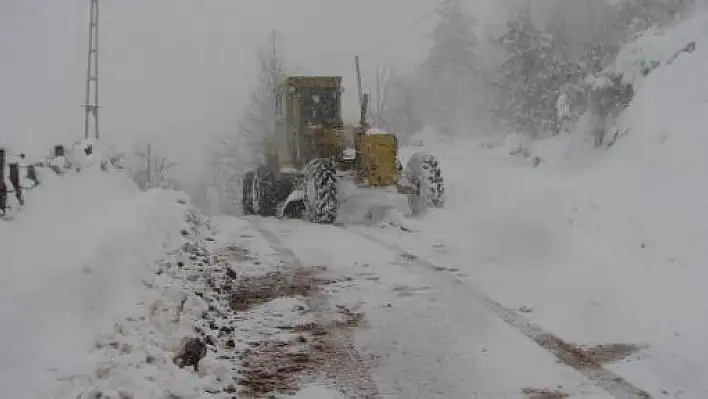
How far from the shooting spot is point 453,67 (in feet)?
182

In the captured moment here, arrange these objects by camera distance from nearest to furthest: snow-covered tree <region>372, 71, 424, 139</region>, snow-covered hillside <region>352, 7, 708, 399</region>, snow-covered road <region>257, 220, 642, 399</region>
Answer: snow-covered road <region>257, 220, 642, 399</region>
snow-covered hillside <region>352, 7, 708, 399</region>
snow-covered tree <region>372, 71, 424, 139</region>

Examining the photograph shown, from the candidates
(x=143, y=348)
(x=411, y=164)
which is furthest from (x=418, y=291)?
(x=411, y=164)

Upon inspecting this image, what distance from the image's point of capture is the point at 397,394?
18.7ft

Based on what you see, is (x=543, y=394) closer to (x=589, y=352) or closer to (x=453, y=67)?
(x=589, y=352)

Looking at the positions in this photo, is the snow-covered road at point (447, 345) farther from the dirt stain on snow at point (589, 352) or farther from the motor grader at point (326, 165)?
the motor grader at point (326, 165)

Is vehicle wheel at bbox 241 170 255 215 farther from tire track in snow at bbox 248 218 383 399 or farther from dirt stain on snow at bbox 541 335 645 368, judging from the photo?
dirt stain on snow at bbox 541 335 645 368

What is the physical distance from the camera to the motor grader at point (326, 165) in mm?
16719

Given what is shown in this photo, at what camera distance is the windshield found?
61.6 feet

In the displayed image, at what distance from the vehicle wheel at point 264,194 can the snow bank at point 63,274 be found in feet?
19.4

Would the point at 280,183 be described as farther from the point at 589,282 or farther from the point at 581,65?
the point at 581,65

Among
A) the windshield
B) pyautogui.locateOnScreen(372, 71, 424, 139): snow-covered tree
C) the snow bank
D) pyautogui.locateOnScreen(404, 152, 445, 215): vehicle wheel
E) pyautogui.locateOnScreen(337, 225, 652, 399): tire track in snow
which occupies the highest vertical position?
pyautogui.locateOnScreen(372, 71, 424, 139): snow-covered tree

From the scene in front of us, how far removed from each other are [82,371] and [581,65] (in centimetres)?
3033

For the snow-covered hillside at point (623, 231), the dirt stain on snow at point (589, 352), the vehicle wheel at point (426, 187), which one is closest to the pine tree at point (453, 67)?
the snow-covered hillside at point (623, 231)

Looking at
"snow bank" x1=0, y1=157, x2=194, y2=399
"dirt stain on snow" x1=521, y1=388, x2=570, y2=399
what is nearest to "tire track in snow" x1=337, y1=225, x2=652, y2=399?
"dirt stain on snow" x1=521, y1=388, x2=570, y2=399
